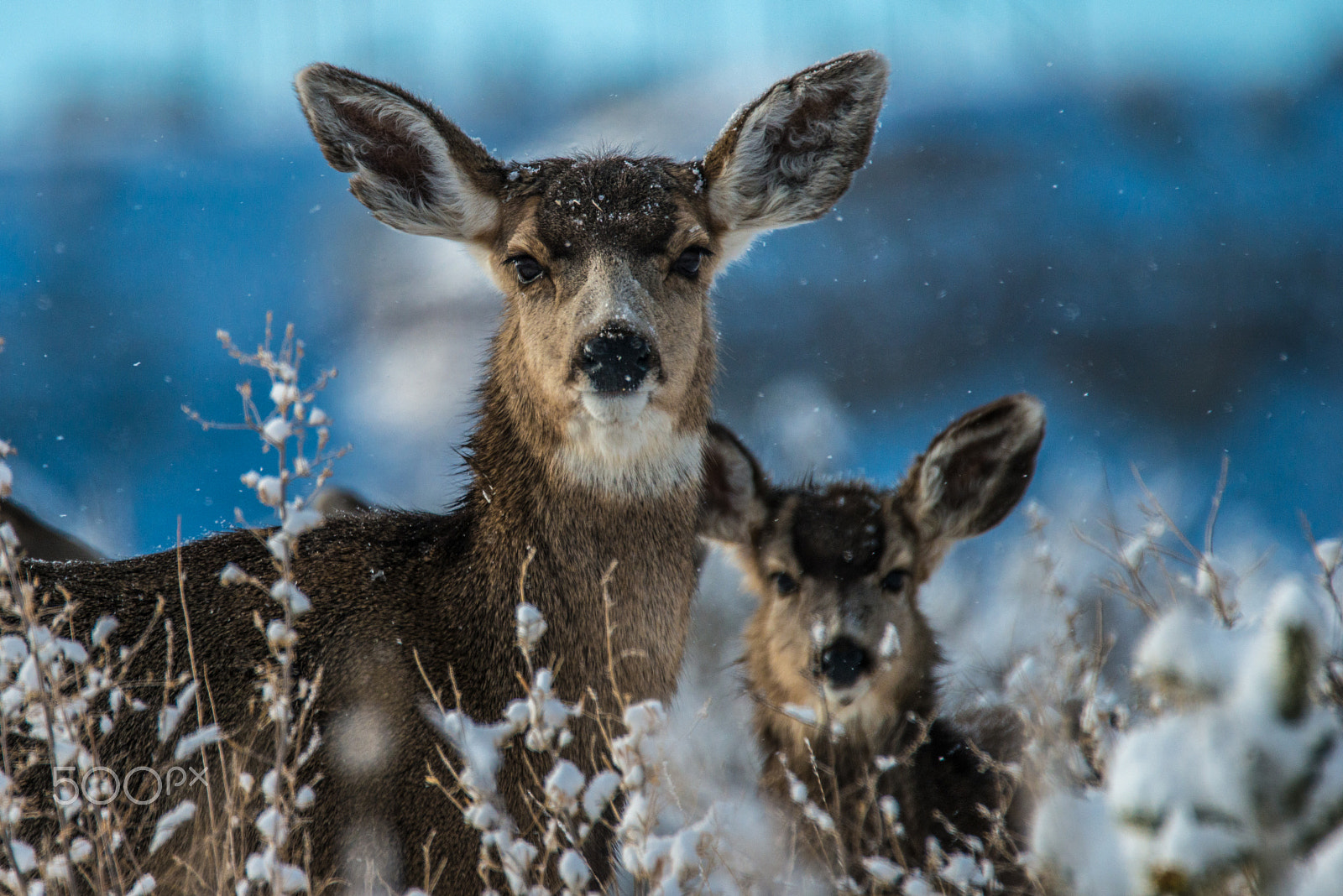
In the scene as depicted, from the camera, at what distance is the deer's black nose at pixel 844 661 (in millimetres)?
4844

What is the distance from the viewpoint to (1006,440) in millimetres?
5379

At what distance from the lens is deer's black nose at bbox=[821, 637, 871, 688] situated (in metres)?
4.84

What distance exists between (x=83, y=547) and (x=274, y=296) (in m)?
17.2

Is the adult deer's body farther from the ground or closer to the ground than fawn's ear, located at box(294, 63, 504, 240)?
closer to the ground

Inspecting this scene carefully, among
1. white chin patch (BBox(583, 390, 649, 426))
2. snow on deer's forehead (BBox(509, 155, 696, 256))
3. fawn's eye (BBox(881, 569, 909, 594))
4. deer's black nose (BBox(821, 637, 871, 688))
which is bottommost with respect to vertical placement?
deer's black nose (BBox(821, 637, 871, 688))

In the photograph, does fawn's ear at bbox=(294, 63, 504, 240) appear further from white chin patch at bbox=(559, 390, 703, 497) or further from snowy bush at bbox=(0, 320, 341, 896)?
snowy bush at bbox=(0, 320, 341, 896)

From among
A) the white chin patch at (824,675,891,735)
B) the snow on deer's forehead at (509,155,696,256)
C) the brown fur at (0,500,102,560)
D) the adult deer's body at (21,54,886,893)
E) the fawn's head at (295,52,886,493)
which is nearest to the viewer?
the adult deer's body at (21,54,886,893)

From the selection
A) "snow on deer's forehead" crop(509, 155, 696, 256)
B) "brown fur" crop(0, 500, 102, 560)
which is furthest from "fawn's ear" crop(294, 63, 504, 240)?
"brown fur" crop(0, 500, 102, 560)

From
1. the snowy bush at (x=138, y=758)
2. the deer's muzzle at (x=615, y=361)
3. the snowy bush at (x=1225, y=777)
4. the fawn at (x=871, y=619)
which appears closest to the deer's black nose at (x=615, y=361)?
the deer's muzzle at (x=615, y=361)

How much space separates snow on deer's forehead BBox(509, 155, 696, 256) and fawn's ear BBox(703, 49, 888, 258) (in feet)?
0.86

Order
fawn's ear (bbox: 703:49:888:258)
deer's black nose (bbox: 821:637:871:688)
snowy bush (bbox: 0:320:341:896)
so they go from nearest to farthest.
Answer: snowy bush (bbox: 0:320:341:896) < fawn's ear (bbox: 703:49:888:258) < deer's black nose (bbox: 821:637:871:688)

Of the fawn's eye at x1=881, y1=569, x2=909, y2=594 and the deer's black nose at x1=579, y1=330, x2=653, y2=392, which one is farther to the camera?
the fawn's eye at x1=881, y1=569, x2=909, y2=594

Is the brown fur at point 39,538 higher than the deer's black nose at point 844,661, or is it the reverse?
the brown fur at point 39,538

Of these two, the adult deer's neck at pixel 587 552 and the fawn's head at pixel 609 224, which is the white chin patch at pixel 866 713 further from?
the fawn's head at pixel 609 224
